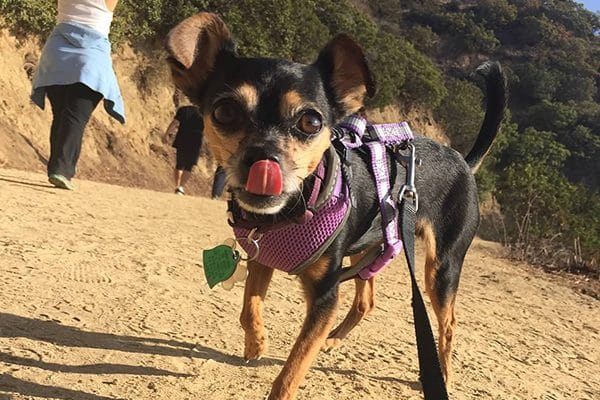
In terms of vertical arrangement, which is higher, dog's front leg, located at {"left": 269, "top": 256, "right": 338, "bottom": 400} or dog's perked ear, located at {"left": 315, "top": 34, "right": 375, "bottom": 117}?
dog's perked ear, located at {"left": 315, "top": 34, "right": 375, "bottom": 117}

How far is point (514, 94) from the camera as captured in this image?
2311 inches

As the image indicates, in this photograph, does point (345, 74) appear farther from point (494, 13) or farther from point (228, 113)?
point (494, 13)

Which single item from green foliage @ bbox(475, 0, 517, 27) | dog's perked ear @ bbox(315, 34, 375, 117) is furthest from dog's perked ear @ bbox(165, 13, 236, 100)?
green foliage @ bbox(475, 0, 517, 27)

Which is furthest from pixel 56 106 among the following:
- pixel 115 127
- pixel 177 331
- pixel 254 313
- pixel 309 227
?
pixel 115 127

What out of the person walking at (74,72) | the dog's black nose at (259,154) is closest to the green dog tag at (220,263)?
the dog's black nose at (259,154)

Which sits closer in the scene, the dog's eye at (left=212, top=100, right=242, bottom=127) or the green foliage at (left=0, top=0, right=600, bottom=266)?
the dog's eye at (left=212, top=100, right=242, bottom=127)

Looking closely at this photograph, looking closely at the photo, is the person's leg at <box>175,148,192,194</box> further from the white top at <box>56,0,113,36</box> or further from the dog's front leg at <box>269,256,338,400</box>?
the dog's front leg at <box>269,256,338,400</box>

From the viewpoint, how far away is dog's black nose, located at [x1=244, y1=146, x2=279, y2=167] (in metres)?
2.34

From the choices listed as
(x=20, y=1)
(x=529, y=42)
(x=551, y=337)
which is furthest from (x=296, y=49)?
(x=529, y=42)

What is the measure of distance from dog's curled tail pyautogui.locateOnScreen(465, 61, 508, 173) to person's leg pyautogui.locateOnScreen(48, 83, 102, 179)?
3.91 metres

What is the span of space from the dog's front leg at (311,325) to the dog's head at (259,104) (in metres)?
0.37

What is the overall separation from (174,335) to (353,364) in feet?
3.26

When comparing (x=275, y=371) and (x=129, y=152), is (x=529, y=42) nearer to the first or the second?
(x=129, y=152)

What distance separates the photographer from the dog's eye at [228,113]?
2455 mm
